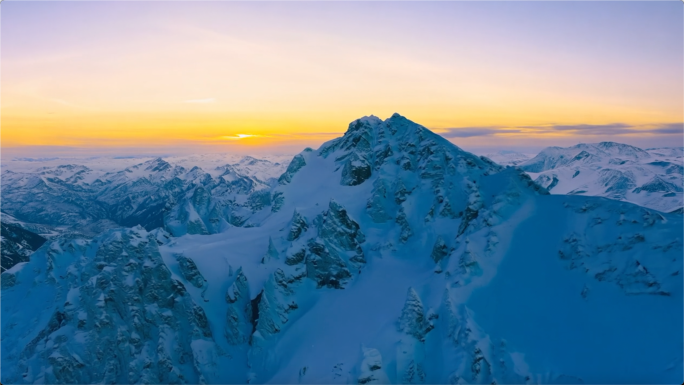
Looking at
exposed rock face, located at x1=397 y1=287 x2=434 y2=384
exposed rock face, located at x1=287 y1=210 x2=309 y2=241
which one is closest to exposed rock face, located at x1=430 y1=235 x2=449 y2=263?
exposed rock face, located at x1=397 y1=287 x2=434 y2=384

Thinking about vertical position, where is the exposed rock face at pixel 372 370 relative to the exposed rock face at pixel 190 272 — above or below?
below

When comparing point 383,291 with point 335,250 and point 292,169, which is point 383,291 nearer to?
point 335,250

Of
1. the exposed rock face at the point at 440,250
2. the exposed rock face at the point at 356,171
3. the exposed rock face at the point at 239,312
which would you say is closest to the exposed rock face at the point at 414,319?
the exposed rock face at the point at 440,250

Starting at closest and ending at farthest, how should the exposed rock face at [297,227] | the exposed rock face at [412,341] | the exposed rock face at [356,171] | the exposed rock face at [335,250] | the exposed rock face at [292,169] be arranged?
the exposed rock face at [412,341] → the exposed rock face at [335,250] → the exposed rock face at [297,227] → the exposed rock face at [356,171] → the exposed rock face at [292,169]

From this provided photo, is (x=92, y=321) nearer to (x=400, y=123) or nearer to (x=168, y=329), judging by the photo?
(x=168, y=329)

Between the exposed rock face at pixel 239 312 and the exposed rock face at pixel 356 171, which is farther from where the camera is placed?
the exposed rock face at pixel 356 171

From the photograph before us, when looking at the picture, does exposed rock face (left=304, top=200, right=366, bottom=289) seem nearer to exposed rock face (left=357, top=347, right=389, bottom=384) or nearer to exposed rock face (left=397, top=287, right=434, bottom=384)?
exposed rock face (left=397, top=287, right=434, bottom=384)

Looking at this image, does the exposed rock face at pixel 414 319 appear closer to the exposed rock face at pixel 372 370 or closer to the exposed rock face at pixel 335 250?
the exposed rock face at pixel 372 370

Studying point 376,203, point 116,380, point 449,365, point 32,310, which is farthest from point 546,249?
point 32,310
